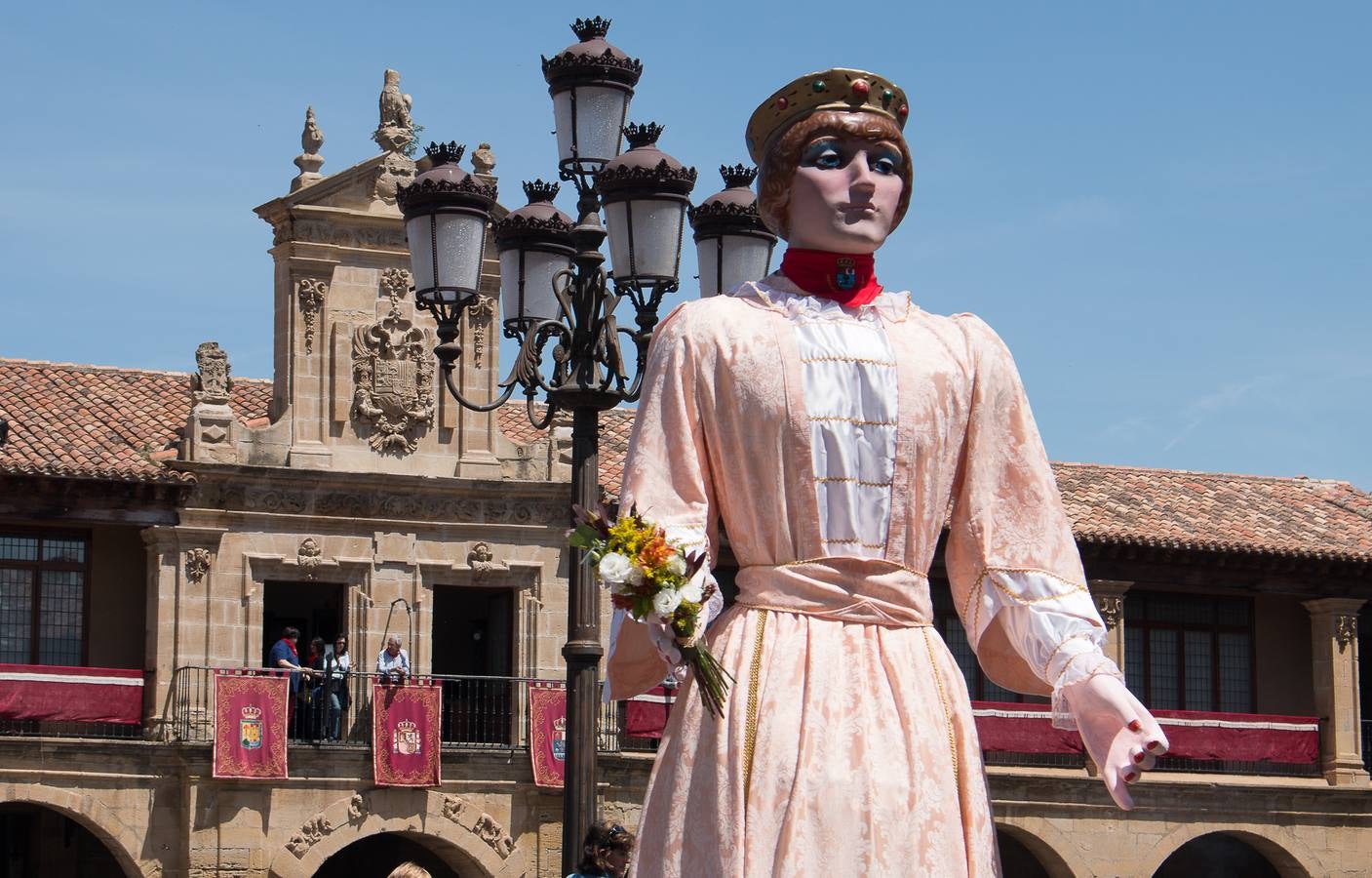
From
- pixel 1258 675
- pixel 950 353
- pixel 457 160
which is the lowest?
pixel 1258 675

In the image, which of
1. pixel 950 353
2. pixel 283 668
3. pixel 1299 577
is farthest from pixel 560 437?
pixel 950 353

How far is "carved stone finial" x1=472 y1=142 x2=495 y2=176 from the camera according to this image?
1044 inches

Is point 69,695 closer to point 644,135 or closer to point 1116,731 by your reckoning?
point 644,135

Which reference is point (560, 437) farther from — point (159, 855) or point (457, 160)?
point (457, 160)

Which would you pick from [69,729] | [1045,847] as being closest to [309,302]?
[69,729]

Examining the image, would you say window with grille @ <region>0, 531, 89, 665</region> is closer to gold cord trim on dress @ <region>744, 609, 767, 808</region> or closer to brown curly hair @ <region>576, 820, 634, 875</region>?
brown curly hair @ <region>576, 820, 634, 875</region>

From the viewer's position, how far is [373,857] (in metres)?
26.7

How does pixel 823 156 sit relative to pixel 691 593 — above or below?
above

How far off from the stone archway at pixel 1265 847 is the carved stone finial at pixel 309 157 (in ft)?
40.4

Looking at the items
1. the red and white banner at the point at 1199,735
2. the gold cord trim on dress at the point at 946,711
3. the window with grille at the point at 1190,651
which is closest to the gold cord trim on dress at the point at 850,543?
the gold cord trim on dress at the point at 946,711

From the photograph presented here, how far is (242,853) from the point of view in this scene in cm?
2372

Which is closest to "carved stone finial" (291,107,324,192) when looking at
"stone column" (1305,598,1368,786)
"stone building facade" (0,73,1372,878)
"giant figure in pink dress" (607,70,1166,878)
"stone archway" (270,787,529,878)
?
"stone building facade" (0,73,1372,878)

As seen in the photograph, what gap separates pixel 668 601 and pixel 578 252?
673 centimetres

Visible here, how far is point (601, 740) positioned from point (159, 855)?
466 cm
